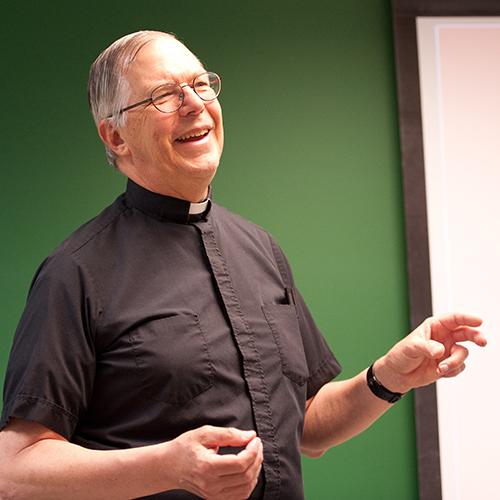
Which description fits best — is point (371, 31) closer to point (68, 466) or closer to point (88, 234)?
point (88, 234)

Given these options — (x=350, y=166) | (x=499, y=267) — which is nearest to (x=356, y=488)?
(x=499, y=267)

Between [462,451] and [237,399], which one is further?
[462,451]

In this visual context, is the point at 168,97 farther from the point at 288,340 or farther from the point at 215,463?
the point at 215,463

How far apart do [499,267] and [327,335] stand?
59 cm

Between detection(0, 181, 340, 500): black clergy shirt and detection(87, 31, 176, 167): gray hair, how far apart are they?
0.14 metres

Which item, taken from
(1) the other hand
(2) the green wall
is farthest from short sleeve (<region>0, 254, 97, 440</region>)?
(2) the green wall

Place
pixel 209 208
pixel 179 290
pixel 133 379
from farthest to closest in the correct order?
pixel 209 208
pixel 179 290
pixel 133 379

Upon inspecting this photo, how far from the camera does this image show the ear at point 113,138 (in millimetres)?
1519

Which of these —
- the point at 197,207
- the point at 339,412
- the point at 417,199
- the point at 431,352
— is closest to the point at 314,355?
the point at 339,412

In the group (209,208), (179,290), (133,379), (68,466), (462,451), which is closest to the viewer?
(68,466)

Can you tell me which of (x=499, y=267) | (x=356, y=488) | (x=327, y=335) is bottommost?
(x=356, y=488)

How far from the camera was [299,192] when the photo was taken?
9.01 ft

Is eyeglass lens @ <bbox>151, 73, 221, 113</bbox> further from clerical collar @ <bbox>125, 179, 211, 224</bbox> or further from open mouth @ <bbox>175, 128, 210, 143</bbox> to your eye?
clerical collar @ <bbox>125, 179, 211, 224</bbox>

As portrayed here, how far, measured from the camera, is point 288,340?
5.12 ft
